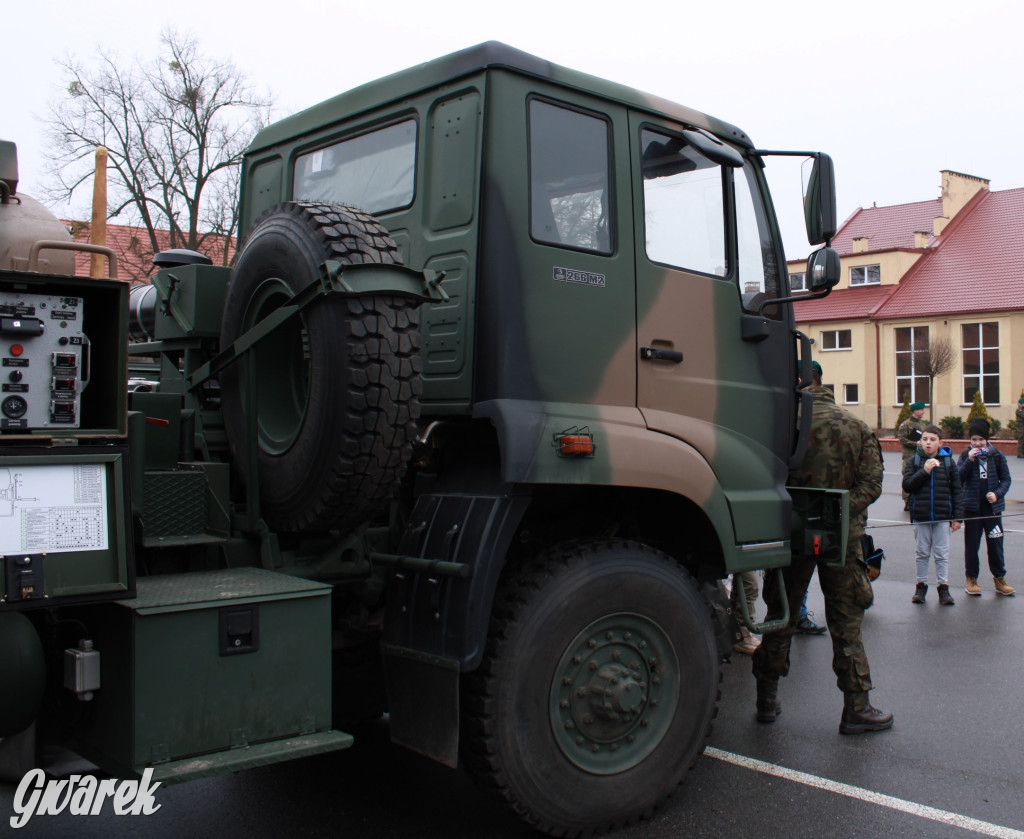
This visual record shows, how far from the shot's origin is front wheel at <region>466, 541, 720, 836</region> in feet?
11.8

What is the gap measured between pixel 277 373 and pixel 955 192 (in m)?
45.1

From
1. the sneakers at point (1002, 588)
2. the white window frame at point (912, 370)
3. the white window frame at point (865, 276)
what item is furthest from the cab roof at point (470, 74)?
the white window frame at point (865, 276)

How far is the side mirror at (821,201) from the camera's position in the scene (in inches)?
174

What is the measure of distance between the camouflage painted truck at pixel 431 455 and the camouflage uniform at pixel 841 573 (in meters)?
0.73

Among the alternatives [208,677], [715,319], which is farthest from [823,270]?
[208,677]

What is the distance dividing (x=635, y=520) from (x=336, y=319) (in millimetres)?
1579

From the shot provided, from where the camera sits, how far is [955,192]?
144 feet

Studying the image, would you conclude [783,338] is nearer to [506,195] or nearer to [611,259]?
[611,259]

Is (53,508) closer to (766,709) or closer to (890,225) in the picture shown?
(766,709)

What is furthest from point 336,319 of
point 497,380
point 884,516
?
point 884,516

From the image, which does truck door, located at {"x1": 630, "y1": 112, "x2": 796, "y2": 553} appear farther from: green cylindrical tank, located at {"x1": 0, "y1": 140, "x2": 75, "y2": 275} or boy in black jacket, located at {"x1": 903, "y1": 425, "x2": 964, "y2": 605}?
boy in black jacket, located at {"x1": 903, "y1": 425, "x2": 964, "y2": 605}

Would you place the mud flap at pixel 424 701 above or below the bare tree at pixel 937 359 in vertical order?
below

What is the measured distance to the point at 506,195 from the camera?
12.5 feet

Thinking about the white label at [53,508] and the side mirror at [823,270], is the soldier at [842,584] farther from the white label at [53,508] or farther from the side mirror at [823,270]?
the white label at [53,508]
